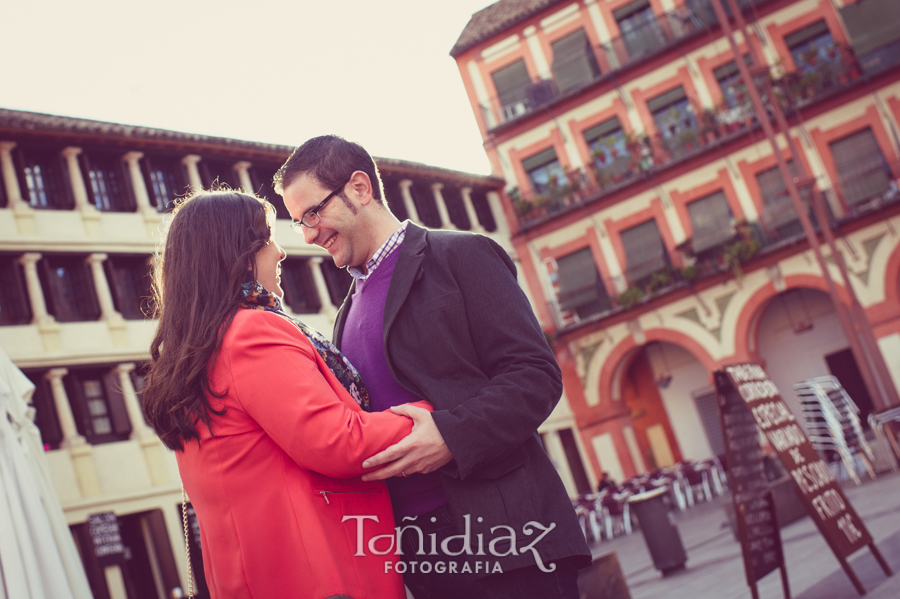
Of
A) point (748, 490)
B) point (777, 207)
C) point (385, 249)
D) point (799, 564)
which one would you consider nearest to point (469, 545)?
point (385, 249)

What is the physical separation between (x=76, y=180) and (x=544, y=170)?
53.3 feet

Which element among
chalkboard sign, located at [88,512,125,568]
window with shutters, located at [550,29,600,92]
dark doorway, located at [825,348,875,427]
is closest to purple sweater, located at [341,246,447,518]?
chalkboard sign, located at [88,512,125,568]

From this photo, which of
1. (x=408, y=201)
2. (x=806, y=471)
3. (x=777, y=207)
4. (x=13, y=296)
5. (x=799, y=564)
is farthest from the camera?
(x=408, y=201)

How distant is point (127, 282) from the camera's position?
20000mm

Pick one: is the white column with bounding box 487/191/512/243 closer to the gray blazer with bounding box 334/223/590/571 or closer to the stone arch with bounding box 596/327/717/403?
the stone arch with bounding box 596/327/717/403

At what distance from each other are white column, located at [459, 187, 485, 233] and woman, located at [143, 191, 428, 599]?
27.6 meters

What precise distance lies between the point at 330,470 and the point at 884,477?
13.5 metres

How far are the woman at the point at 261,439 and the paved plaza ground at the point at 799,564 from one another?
3.93 m

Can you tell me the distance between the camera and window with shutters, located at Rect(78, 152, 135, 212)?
19.8m

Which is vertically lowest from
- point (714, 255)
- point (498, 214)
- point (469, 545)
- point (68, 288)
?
point (469, 545)

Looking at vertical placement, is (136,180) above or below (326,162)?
above

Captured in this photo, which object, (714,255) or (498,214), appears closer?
(714,255)

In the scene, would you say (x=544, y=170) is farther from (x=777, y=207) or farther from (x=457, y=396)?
(x=457, y=396)

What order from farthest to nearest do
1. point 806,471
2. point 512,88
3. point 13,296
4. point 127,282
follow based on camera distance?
point 512,88, point 127,282, point 13,296, point 806,471
